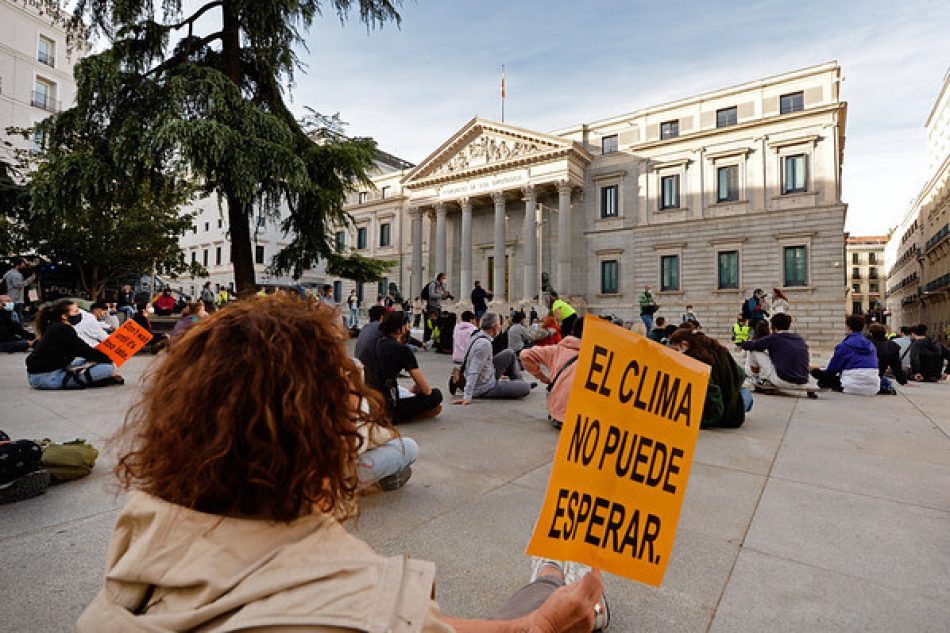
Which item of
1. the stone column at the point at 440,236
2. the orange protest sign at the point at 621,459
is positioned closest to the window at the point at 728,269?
the stone column at the point at 440,236

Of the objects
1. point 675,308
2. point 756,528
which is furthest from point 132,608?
point 675,308

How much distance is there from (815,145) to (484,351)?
26.5m

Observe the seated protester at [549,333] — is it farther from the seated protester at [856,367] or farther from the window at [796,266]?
the window at [796,266]

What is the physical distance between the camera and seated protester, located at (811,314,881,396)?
25.6ft

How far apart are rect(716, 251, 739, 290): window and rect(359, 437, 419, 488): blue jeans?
2781 centimetres

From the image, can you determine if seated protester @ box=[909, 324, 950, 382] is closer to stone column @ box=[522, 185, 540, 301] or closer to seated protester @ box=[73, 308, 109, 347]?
seated protester @ box=[73, 308, 109, 347]

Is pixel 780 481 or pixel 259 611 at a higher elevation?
pixel 259 611

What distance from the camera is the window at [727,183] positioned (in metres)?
27.0

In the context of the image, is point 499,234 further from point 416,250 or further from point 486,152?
point 416,250

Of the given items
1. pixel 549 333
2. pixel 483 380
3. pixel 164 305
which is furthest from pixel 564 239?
pixel 483 380

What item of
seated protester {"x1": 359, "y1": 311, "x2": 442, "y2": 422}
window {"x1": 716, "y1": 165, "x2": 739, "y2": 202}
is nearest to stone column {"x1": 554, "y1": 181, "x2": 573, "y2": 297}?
window {"x1": 716, "y1": 165, "x2": 739, "y2": 202}

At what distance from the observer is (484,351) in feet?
21.2

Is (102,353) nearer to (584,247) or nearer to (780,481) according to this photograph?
(780,481)

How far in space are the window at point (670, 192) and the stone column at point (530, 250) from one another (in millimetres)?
7676
